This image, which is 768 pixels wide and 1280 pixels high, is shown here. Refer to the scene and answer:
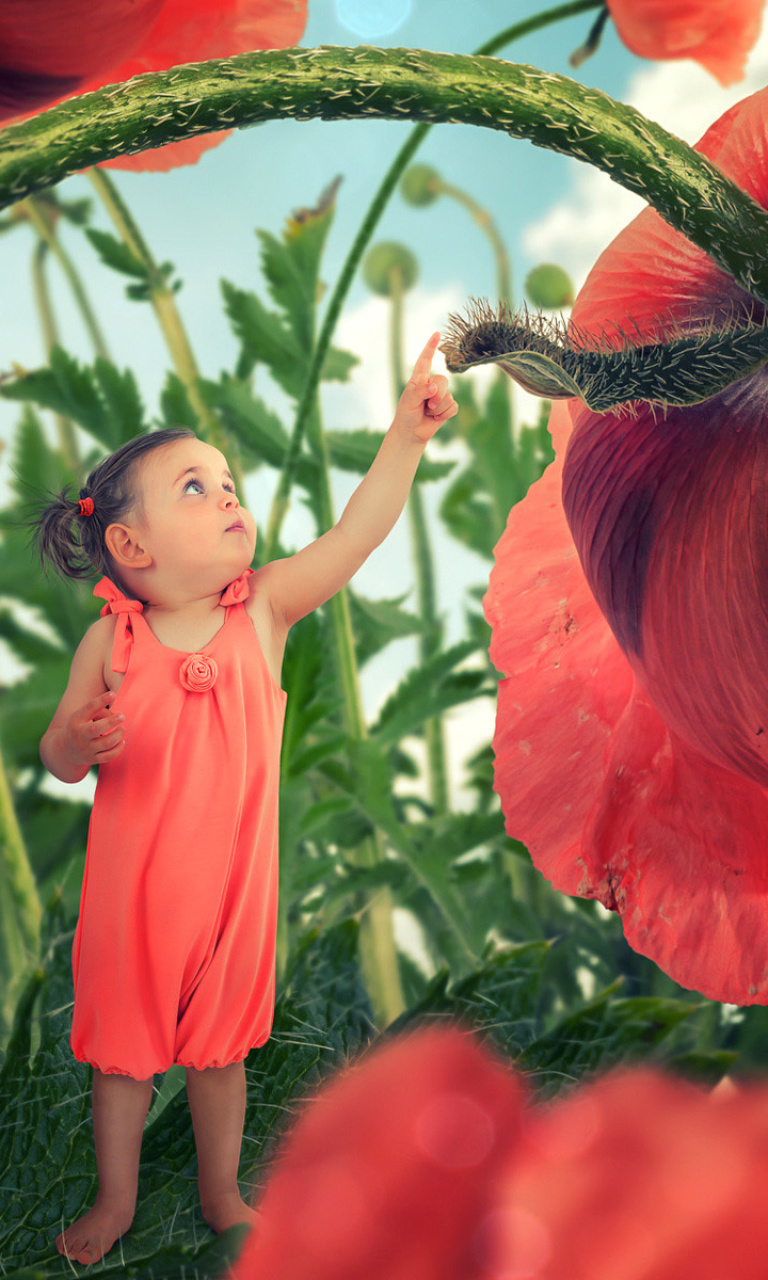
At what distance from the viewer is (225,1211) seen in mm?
161

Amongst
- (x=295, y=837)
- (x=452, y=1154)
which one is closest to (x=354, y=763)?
(x=295, y=837)

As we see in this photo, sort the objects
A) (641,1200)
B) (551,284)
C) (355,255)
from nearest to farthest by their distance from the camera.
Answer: (641,1200)
(355,255)
(551,284)

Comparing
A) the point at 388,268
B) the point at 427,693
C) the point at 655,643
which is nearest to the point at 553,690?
the point at 655,643

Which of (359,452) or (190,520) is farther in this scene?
(359,452)

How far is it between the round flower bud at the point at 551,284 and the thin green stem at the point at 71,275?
0.15 meters

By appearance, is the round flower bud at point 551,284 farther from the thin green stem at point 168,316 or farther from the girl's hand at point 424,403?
the girl's hand at point 424,403

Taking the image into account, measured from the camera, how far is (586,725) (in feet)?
0.62

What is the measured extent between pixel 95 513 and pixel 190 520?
0.02 meters

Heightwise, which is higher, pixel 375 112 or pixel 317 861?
pixel 375 112

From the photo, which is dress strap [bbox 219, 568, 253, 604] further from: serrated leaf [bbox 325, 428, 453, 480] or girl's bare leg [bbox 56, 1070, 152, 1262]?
serrated leaf [bbox 325, 428, 453, 480]

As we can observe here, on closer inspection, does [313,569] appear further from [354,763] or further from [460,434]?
[460,434]

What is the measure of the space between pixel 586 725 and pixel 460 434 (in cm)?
26

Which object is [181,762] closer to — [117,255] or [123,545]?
[123,545]

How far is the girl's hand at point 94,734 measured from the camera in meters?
0.16
